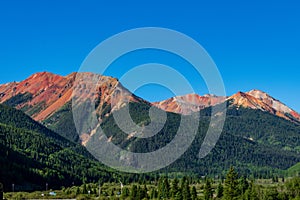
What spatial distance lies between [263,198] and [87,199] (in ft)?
228

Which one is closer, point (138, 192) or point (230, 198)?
point (230, 198)

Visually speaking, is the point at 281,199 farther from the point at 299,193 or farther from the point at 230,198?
the point at 230,198

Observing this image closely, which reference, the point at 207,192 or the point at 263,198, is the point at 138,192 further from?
the point at 263,198

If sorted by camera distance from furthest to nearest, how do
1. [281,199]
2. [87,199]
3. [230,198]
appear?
1. [87,199]
2. [281,199]
3. [230,198]

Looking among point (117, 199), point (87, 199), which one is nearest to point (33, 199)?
point (87, 199)

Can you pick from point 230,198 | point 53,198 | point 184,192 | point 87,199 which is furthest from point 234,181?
point 53,198

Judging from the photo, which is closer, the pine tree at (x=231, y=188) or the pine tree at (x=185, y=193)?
the pine tree at (x=231, y=188)

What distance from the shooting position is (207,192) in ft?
550

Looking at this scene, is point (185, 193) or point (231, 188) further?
point (185, 193)

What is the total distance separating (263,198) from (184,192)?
25489 mm

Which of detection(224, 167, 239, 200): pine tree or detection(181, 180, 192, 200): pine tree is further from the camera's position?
detection(181, 180, 192, 200): pine tree

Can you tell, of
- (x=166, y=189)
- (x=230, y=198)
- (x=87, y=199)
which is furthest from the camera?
(x=87, y=199)

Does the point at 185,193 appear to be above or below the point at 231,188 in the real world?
below

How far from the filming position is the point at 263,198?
154250 millimetres
